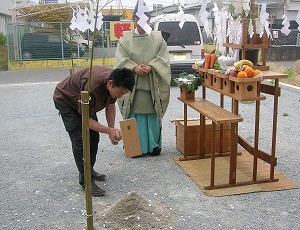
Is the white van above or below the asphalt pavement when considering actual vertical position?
above

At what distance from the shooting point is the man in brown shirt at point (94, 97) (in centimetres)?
339

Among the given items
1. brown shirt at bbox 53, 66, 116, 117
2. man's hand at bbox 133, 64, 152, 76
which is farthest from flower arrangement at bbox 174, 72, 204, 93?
brown shirt at bbox 53, 66, 116, 117

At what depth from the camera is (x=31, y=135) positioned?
6324 mm

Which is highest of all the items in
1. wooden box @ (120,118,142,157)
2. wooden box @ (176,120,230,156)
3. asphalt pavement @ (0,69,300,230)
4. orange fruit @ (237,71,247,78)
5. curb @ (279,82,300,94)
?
orange fruit @ (237,71,247,78)

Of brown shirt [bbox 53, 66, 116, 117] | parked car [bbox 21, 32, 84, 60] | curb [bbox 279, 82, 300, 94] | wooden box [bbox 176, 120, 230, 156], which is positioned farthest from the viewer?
parked car [bbox 21, 32, 84, 60]

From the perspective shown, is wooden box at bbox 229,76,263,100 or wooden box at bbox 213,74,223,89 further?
wooden box at bbox 213,74,223,89

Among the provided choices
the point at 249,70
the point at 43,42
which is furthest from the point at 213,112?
the point at 43,42

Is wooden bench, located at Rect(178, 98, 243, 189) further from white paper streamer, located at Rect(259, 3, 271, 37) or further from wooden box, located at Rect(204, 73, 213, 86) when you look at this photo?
white paper streamer, located at Rect(259, 3, 271, 37)

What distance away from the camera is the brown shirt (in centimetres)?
353

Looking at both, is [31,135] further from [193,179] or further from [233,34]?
[233,34]

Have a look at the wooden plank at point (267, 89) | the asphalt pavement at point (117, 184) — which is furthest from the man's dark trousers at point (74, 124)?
the wooden plank at point (267, 89)

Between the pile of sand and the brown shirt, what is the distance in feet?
2.82

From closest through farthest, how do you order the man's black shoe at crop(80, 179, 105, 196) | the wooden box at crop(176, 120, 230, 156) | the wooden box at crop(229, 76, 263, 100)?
1. the wooden box at crop(229, 76, 263, 100)
2. the man's black shoe at crop(80, 179, 105, 196)
3. the wooden box at crop(176, 120, 230, 156)

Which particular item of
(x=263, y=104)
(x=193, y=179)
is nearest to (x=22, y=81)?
(x=263, y=104)
